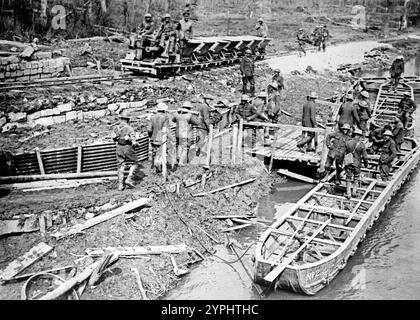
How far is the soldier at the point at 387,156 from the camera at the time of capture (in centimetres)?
1124

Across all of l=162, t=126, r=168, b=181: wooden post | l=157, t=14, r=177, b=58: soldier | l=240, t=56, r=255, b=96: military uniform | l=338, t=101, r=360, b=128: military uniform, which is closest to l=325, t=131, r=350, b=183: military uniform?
l=338, t=101, r=360, b=128: military uniform

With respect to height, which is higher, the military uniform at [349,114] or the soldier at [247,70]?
the soldier at [247,70]

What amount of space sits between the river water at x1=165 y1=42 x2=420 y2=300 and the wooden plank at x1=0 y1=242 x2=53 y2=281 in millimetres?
2209

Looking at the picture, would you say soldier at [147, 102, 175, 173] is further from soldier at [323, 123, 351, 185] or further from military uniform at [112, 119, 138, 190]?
soldier at [323, 123, 351, 185]

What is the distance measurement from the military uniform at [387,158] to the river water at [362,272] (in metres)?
1.01

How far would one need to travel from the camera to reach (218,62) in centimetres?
2225

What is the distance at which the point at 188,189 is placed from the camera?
1020 centimetres

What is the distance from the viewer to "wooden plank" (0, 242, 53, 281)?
22.7 feet

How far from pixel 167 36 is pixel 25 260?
12.7m

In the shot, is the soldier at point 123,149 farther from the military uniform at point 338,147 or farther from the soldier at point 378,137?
the soldier at point 378,137

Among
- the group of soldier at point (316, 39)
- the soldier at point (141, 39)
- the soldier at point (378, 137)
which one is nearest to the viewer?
the soldier at point (378, 137)

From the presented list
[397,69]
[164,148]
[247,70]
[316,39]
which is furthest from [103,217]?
[316,39]

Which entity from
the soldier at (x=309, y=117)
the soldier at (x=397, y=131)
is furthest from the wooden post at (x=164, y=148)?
the soldier at (x=397, y=131)

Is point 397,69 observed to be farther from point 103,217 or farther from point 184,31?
point 103,217
